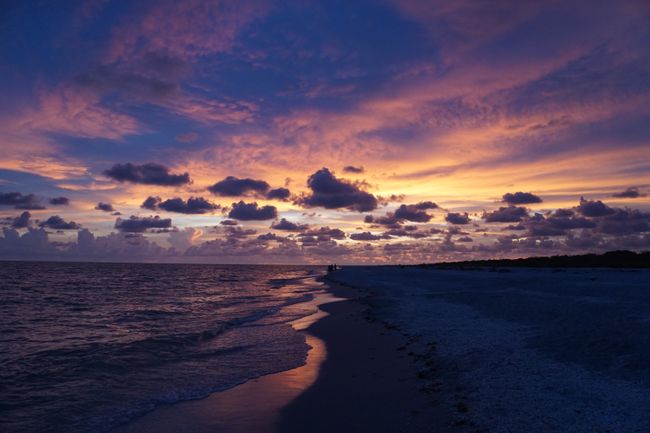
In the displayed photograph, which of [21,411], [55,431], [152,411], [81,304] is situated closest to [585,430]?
[152,411]

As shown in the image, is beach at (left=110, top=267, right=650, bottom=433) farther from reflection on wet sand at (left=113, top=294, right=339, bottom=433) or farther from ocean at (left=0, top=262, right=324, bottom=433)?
ocean at (left=0, top=262, right=324, bottom=433)

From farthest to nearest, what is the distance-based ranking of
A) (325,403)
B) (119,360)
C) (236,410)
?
1. (119,360)
2. (325,403)
3. (236,410)

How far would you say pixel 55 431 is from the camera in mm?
11211

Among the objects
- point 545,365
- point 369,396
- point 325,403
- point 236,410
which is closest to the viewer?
point 236,410

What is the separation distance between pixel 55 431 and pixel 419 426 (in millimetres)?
9275

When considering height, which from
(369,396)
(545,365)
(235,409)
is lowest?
(235,409)

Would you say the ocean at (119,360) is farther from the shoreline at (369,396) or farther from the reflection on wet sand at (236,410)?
the shoreline at (369,396)

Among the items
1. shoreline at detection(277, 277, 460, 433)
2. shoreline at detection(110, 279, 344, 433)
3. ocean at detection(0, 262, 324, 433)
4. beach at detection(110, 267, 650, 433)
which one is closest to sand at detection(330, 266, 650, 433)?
beach at detection(110, 267, 650, 433)

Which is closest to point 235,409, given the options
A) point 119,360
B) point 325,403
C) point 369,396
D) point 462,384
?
point 325,403

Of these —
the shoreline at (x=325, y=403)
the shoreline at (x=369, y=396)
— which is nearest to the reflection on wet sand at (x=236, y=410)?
the shoreline at (x=325, y=403)

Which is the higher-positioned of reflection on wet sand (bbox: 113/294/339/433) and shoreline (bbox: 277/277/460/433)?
shoreline (bbox: 277/277/460/433)

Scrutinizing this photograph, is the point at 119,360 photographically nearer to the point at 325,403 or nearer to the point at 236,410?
the point at 236,410

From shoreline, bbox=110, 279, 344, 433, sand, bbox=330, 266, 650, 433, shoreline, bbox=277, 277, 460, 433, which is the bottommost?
shoreline, bbox=110, 279, 344, 433

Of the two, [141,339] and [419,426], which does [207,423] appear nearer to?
[419,426]
